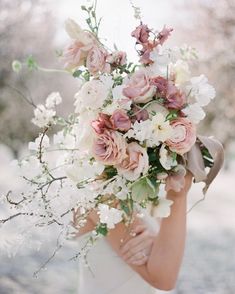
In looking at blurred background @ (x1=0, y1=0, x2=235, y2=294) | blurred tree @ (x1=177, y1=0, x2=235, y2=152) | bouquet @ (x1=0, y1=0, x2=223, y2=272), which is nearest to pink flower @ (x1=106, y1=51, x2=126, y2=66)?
bouquet @ (x1=0, y1=0, x2=223, y2=272)

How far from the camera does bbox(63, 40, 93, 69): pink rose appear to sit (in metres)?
1.11

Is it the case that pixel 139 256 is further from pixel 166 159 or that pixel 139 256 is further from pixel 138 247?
pixel 166 159

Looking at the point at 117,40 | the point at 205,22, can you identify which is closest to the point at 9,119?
the point at 205,22

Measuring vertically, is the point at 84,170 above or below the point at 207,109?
above

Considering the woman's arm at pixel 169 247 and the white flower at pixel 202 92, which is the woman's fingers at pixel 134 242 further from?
the white flower at pixel 202 92

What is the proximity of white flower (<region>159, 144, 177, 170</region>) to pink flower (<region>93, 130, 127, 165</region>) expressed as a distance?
2.3 inches

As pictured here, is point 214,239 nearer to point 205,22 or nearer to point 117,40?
point 205,22

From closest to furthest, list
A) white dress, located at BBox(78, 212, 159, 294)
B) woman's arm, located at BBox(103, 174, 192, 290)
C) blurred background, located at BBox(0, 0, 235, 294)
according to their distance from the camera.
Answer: woman's arm, located at BBox(103, 174, 192, 290)
white dress, located at BBox(78, 212, 159, 294)
blurred background, located at BBox(0, 0, 235, 294)

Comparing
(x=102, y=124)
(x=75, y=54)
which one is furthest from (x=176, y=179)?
(x=75, y=54)

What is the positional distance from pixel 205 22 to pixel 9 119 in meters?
1.18

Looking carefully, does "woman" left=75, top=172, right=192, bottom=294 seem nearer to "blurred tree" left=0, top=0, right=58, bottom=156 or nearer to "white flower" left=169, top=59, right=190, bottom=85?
"white flower" left=169, top=59, right=190, bottom=85

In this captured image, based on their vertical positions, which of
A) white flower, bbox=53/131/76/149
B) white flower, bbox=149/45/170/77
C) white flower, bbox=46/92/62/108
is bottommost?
white flower, bbox=53/131/76/149

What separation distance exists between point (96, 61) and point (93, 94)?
0.05 metres

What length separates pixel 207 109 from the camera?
152 inches
